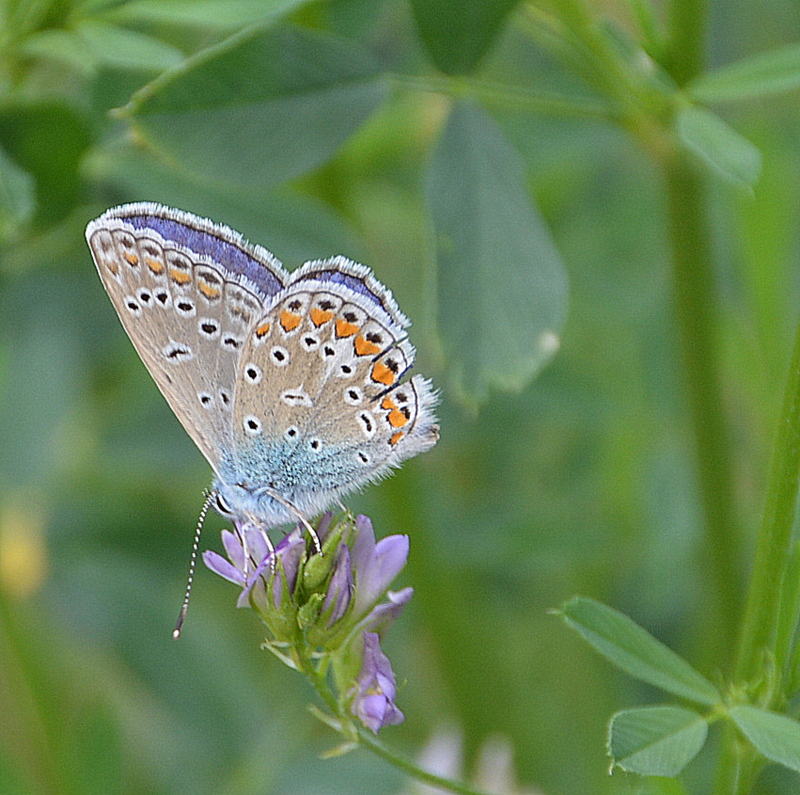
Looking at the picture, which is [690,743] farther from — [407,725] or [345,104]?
[407,725]

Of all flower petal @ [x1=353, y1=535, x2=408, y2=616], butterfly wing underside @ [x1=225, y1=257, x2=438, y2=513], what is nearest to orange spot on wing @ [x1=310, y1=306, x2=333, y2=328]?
butterfly wing underside @ [x1=225, y1=257, x2=438, y2=513]

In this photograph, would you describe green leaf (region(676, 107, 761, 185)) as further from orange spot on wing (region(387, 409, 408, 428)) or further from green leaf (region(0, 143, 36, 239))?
green leaf (region(0, 143, 36, 239))

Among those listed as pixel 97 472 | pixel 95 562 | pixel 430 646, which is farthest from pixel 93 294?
pixel 430 646

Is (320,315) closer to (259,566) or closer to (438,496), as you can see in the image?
(259,566)

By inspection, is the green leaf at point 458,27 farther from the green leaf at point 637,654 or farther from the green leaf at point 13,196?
the green leaf at point 637,654

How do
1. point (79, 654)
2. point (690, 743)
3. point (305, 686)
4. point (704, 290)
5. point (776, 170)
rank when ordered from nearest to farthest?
point (690, 743), point (704, 290), point (776, 170), point (305, 686), point (79, 654)

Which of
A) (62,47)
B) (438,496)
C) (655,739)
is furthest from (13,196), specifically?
(438,496)
